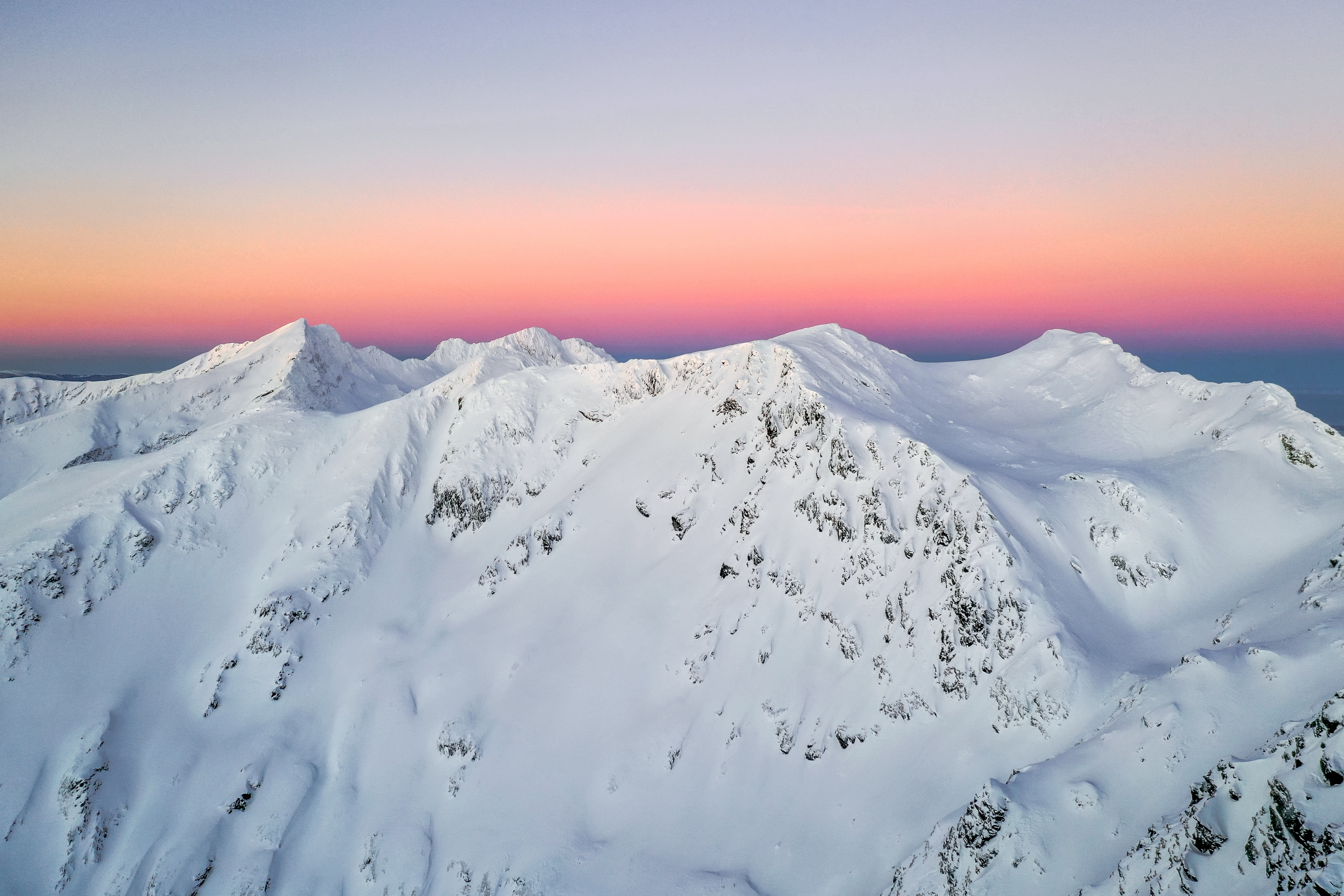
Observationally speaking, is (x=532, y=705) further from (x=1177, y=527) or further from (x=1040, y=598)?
(x=1177, y=527)

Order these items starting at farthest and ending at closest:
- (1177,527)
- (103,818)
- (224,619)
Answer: (224,619), (103,818), (1177,527)

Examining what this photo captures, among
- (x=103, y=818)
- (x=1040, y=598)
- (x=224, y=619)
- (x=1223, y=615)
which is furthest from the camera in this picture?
(x=224, y=619)

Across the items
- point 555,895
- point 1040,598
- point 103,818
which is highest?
point 1040,598

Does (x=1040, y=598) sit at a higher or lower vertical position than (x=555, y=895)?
higher

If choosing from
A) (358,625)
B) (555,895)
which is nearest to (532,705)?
A: (555,895)

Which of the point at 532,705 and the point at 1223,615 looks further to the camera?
the point at 532,705

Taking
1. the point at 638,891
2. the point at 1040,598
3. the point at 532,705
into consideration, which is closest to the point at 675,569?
the point at 532,705

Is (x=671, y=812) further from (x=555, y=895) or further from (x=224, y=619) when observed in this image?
(x=224, y=619)
